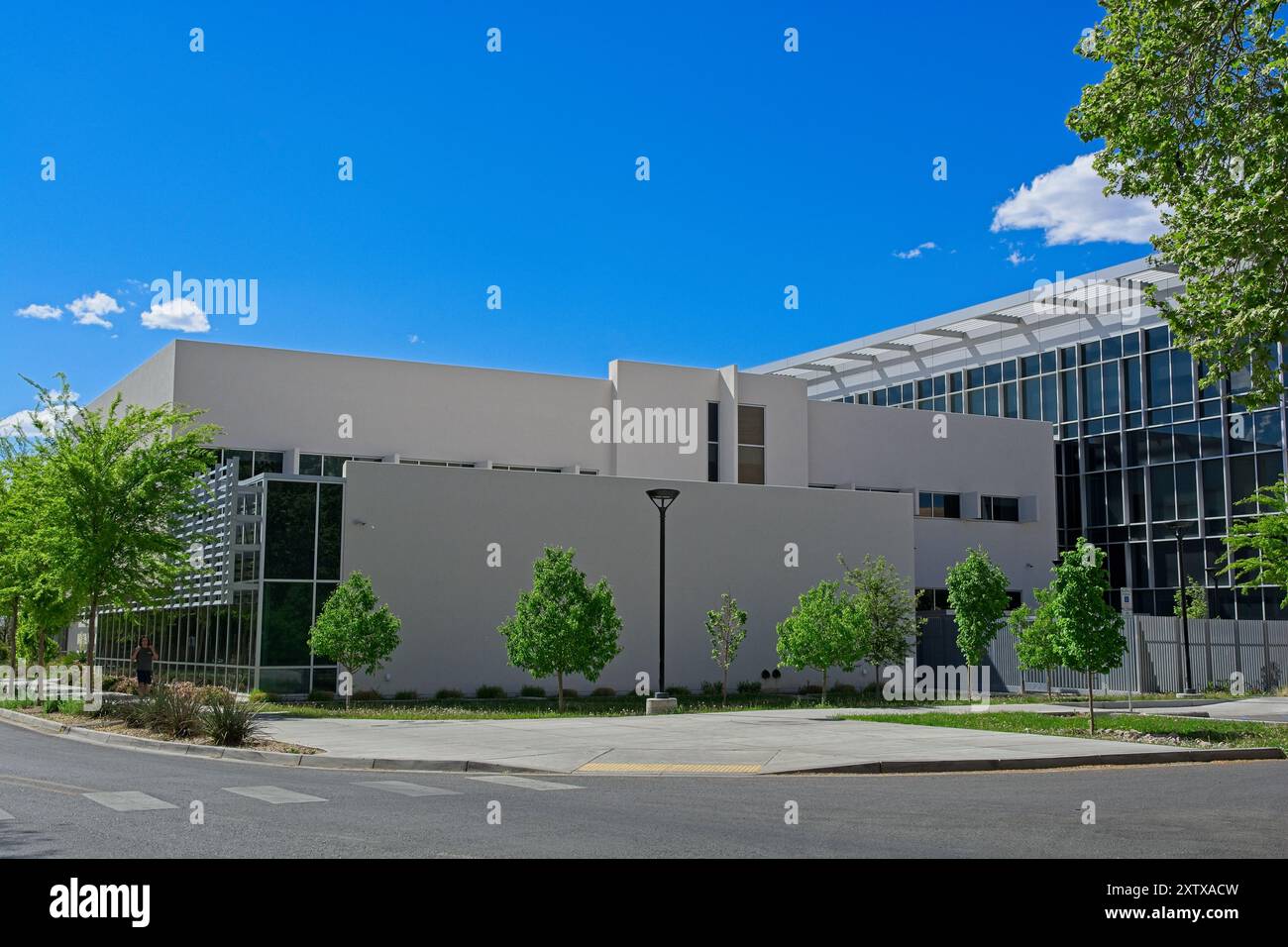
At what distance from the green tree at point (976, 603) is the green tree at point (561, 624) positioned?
10.9 meters

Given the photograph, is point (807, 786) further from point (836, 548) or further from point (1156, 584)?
point (1156, 584)

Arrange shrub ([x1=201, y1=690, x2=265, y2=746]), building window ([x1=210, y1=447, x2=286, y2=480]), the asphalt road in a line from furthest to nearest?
building window ([x1=210, y1=447, x2=286, y2=480])
shrub ([x1=201, y1=690, x2=265, y2=746])
the asphalt road

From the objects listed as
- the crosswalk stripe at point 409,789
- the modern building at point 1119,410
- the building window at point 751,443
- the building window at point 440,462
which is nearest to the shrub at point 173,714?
the crosswalk stripe at point 409,789

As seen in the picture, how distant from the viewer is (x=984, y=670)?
134 feet

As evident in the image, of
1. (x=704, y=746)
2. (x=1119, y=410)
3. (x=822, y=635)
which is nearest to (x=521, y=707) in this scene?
(x=822, y=635)

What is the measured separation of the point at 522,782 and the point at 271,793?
3.04m

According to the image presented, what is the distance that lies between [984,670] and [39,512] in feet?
98.4

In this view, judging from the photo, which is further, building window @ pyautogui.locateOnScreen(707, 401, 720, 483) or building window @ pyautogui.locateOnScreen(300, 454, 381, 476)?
building window @ pyautogui.locateOnScreen(707, 401, 720, 483)

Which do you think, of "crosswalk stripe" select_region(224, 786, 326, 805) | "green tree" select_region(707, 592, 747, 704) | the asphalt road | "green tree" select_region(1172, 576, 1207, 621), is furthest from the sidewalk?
"green tree" select_region(1172, 576, 1207, 621)

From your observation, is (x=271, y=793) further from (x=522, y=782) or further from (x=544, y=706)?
(x=544, y=706)

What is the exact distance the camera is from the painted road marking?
15464 mm

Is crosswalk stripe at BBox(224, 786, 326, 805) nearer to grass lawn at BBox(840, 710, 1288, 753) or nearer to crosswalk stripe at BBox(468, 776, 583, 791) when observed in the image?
crosswalk stripe at BBox(468, 776, 583, 791)

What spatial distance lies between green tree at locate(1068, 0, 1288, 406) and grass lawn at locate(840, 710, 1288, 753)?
6575 mm
